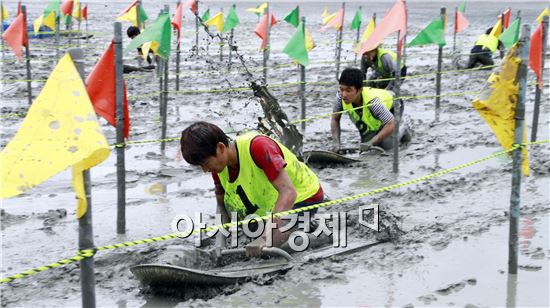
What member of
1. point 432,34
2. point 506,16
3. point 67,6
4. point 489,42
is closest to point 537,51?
point 432,34

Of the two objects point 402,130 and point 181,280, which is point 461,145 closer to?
point 402,130

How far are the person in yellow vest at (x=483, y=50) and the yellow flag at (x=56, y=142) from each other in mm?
12154

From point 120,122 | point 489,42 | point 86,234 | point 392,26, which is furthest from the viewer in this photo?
point 489,42

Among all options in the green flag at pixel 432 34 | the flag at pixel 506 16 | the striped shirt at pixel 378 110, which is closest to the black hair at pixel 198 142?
the striped shirt at pixel 378 110

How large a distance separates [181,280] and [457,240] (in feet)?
7.04

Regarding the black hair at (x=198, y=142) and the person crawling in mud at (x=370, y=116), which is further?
the person crawling in mud at (x=370, y=116)

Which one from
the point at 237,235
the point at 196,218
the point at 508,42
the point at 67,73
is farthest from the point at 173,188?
the point at 508,42

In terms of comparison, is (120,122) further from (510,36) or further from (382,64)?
(510,36)

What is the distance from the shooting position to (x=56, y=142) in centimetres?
284

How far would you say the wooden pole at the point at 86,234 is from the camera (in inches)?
120

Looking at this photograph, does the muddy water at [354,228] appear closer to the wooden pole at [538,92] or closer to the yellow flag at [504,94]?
the wooden pole at [538,92]

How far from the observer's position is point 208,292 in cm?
444

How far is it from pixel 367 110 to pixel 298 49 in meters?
1.64

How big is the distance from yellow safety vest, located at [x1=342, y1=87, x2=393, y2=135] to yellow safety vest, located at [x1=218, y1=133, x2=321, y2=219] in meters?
3.25
